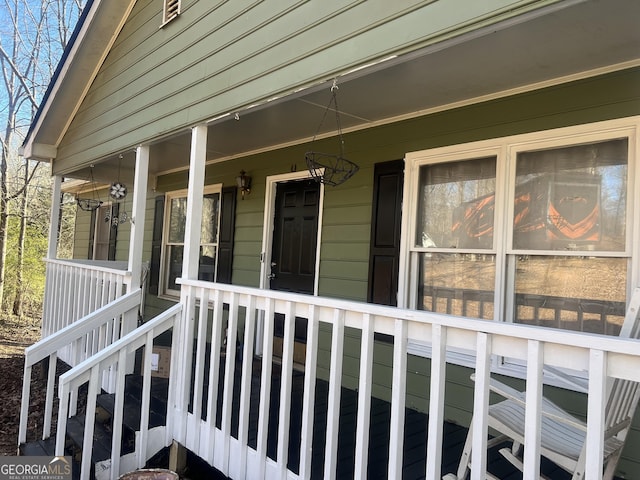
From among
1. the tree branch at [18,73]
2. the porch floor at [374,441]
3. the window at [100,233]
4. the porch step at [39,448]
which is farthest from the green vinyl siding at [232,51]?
the tree branch at [18,73]

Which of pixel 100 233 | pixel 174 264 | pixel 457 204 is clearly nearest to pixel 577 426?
pixel 457 204

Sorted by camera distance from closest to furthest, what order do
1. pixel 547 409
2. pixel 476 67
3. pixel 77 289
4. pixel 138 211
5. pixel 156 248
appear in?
pixel 547 409 < pixel 476 67 < pixel 138 211 < pixel 77 289 < pixel 156 248

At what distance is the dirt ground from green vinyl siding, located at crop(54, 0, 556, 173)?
2590mm

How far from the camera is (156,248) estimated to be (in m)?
6.33

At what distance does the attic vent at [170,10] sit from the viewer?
3.75m

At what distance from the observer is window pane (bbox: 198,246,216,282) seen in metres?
5.36

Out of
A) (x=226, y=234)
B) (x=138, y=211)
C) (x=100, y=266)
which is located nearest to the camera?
(x=138, y=211)

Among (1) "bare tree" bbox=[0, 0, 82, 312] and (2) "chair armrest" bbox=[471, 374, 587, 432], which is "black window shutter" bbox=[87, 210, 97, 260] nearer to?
(1) "bare tree" bbox=[0, 0, 82, 312]

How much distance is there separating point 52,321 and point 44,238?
737 cm

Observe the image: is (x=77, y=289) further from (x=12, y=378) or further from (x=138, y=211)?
(x=12, y=378)

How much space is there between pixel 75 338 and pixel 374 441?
226cm

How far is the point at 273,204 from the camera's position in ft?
15.1

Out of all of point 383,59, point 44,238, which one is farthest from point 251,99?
point 44,238

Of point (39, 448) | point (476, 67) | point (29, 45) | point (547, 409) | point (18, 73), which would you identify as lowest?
point (39, 448)
